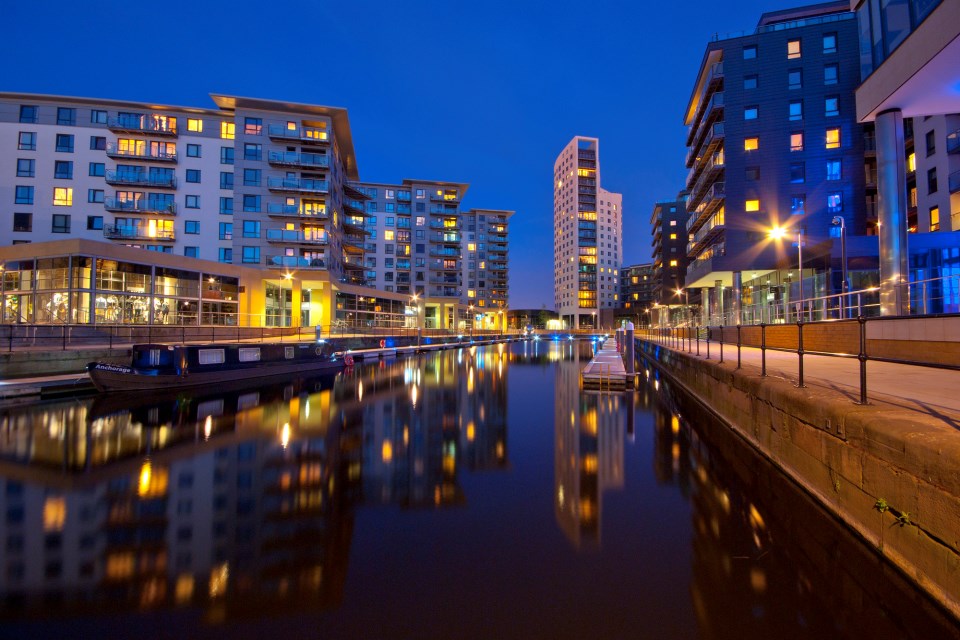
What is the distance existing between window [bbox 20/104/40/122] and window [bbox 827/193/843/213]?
249ft

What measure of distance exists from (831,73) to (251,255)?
57.0 m

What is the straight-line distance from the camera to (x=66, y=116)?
4962 centimetres

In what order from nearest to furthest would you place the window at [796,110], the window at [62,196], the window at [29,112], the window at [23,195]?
the window at [796,110], the window at [23,195], the window at [29,112], the window at [62,196]

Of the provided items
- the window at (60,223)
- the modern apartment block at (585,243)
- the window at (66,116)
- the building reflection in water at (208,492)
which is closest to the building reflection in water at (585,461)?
the building reflection in water at (208,492)

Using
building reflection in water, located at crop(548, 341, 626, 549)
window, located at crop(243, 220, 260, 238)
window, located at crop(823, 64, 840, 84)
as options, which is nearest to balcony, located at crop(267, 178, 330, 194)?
window, located at crop(243, 220, 260, 238)

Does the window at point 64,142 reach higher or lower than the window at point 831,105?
higher

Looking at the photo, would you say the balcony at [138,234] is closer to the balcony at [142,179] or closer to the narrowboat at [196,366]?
the balcony at [142,179]

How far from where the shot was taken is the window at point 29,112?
159 feet

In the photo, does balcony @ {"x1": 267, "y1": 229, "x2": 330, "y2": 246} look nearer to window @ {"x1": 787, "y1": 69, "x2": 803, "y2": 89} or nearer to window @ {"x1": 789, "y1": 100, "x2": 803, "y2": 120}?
window @ {"x1": 789, "y1": 100, "x2": 803, "y2": 120}

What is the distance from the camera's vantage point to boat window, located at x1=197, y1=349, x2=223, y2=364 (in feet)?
59.1

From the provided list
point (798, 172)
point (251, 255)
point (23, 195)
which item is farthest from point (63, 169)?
point (798, 172)

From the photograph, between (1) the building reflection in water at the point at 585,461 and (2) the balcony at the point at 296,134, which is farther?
(2) the balcony at the point at 296,134

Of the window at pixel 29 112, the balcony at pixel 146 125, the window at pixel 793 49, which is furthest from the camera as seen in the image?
the balcony at pixel 146 125

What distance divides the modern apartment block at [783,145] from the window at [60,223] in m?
63.9
